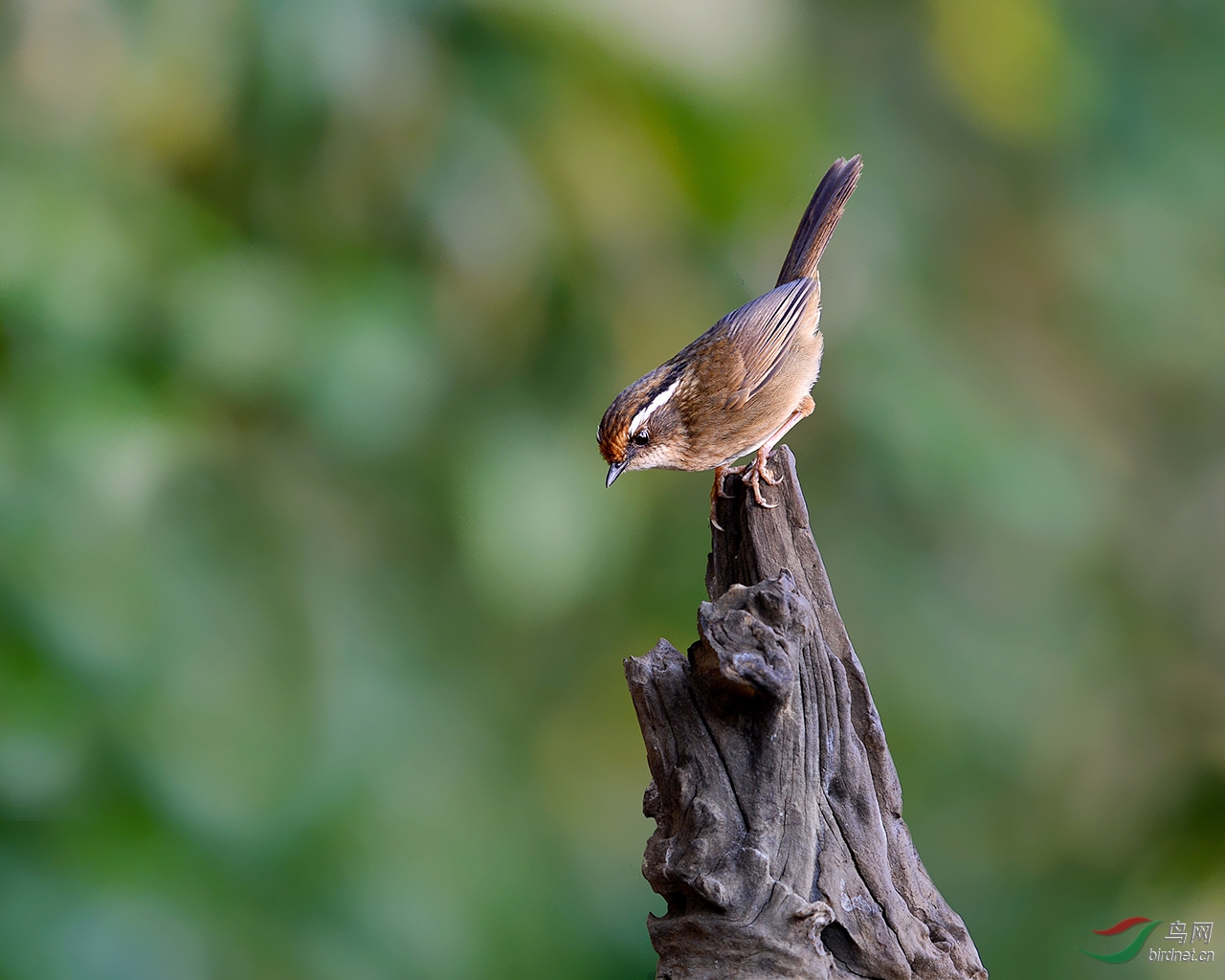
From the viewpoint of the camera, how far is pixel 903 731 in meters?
2.79

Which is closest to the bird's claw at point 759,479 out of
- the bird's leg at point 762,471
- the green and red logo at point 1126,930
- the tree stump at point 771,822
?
the bird's leg at point 762,471

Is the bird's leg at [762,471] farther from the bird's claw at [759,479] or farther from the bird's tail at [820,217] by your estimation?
the bird's tail at [820,217]

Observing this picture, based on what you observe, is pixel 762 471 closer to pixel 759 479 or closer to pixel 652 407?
pixel 759 479

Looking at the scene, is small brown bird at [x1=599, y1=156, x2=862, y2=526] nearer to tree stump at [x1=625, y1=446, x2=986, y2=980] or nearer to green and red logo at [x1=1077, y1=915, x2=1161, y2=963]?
tree stump at [x1=625, y1=446, x2=986, y2=980]

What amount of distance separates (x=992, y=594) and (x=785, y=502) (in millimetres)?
1501

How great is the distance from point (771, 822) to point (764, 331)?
0.91 meters

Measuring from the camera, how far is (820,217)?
214 cm

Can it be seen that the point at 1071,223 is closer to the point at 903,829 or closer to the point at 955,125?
the point at 955,125

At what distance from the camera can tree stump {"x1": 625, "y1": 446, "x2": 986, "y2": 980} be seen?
1398 millimetres

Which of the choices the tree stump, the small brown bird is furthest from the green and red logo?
the small brown bird

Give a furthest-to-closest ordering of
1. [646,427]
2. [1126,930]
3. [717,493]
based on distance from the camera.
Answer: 1. [1126,930]
2. [717,493]
3. [646,427]

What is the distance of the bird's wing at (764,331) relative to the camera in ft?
6.51

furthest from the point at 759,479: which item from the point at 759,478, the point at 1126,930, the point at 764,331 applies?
the point at 1126,930

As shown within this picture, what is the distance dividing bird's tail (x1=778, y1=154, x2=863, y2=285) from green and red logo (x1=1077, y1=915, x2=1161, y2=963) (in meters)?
1.89
